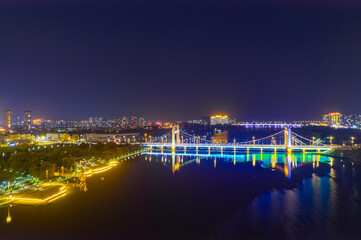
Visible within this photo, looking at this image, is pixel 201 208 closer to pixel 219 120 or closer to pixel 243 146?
pixel 243 146

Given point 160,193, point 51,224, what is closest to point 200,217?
point 160,193

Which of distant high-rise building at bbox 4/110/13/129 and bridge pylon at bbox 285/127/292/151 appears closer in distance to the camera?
bridge pylon at bbox 285/127/292/151

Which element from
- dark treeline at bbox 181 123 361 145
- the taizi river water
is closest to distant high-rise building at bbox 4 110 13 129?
dark treeline at bbox 181 123 361 145

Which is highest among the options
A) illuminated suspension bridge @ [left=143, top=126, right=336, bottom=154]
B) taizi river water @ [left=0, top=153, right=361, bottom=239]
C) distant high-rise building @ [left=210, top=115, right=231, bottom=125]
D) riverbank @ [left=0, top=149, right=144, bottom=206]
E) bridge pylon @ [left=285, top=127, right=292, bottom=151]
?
distant high-rise building @ [left=210, top=115, right=231, bottom=125]

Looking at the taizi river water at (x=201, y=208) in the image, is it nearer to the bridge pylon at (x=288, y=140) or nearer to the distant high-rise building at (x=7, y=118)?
the bridge pylon at (x=288, y=140)

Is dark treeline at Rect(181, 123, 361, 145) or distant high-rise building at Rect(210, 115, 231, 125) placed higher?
distant high-rise building at Rect(210, 115, 231, 125)

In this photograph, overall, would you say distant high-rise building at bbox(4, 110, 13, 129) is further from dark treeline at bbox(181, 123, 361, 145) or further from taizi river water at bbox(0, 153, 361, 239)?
taizi river water at bbox(0, 153, 361, 239)

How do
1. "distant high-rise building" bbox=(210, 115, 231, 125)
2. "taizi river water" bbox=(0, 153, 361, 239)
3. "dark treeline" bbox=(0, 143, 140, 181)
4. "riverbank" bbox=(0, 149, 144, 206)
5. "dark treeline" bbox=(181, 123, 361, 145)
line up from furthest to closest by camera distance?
"distant high-rise building" bbox=(210, 115, 231, 125) < "dark treeline" bbox=(181, 123, 361, 145) < "dark treeline" bbox=(0, 143, 140, 181) < "riverbank" bbox=(0, 149, 144, 206) < "taizi river water" bbox=(0, 153, 361, 239)

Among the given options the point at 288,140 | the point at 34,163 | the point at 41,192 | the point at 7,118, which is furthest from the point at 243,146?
the point at 7,118

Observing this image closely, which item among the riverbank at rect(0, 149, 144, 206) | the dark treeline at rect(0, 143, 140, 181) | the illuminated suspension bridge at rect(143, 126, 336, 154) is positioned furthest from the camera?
the illuminated suspension bridge at rect(143, 126, 336, 154)
